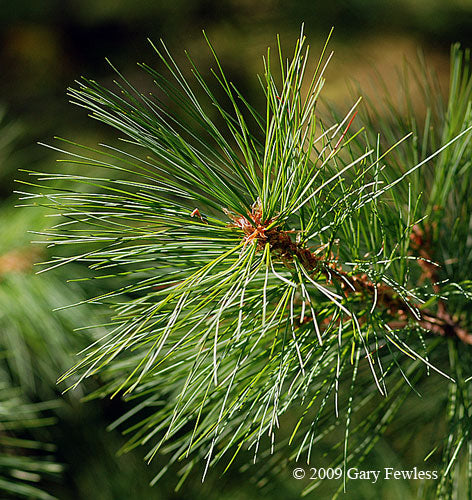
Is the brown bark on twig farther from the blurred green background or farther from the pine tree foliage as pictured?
the blurred green background

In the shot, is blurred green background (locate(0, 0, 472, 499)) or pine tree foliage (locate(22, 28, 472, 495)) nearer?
pine tree foliage (locate(22, 28, 472, 495))

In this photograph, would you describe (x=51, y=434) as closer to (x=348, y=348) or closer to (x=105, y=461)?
(x=105, y=461)

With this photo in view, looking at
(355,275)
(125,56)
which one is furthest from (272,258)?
(125,56)

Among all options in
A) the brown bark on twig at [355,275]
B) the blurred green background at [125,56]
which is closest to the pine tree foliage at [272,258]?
the brown bark on twig at [355,275]

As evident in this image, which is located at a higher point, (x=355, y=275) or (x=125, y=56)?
(x=125, y=56)

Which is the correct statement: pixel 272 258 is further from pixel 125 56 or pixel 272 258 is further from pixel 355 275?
pixel 125 56

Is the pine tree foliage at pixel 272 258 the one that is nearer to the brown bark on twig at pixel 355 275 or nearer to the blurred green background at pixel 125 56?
the brown bark on twig at pixel 355 275

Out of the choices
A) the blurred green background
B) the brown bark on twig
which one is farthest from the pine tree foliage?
the blurred green background

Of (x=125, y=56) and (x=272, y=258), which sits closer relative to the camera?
(x=272, y=258)
